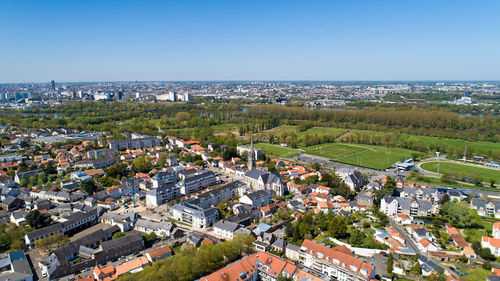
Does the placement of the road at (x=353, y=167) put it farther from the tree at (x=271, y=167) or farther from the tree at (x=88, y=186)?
the tree at (x=88, y=186)

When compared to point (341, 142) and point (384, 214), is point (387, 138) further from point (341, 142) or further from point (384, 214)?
point (384, 214)

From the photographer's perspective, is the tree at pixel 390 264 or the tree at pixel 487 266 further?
the tree at pixel 487 266

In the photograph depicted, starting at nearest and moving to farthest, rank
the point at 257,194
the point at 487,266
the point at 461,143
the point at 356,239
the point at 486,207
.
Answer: the point at 487,266
the point at 356,239
the point at 486,207
the point at 257,194
the point at 461,143

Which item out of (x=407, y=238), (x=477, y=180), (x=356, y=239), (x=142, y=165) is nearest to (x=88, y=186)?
(x=142, y=165)

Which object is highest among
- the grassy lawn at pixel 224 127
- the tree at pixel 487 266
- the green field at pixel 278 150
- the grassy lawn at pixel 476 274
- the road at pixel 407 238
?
the grassy lawn at pixel 224 127

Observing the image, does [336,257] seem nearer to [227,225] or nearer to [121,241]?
[227,225]

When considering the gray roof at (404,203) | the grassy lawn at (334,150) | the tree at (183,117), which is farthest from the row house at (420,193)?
the tree at (183,117)
